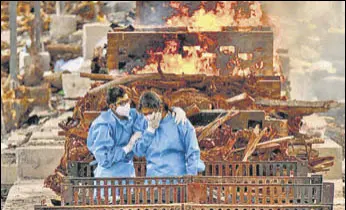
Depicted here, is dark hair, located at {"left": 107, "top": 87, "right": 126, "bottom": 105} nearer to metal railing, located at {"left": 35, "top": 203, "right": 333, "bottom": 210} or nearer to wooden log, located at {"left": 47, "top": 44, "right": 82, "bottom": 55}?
A: metal railing, located at {"left": 35, "top": 203, "right": 333, "bottom": 210}

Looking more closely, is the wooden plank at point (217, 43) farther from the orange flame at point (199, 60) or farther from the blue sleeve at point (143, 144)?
the blue sleeve at point (143, 144)

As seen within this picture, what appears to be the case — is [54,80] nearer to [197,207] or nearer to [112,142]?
[112,142]

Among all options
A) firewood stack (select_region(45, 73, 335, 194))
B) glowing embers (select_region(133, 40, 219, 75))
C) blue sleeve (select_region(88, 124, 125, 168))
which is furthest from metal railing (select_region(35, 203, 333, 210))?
glowing embers (select_region(133, 40, 219, 75))

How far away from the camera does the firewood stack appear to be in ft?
42.7

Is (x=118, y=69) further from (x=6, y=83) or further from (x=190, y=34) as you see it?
(x=6, y=83)

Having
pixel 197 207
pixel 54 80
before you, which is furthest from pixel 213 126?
pixel 54 80

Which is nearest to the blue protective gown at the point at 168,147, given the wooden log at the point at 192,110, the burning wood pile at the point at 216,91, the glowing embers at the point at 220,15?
the burning wood pile at the point at 216,91

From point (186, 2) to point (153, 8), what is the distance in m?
0.60

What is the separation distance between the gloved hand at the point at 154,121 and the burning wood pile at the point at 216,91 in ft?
5.22

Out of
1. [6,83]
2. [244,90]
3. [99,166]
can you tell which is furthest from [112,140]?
[6,83]

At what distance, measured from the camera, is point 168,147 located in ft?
36.9

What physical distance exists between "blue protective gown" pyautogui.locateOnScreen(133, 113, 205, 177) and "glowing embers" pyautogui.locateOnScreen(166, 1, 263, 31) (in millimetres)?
6874

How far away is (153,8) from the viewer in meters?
19.1

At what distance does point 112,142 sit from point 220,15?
725 centimetres
